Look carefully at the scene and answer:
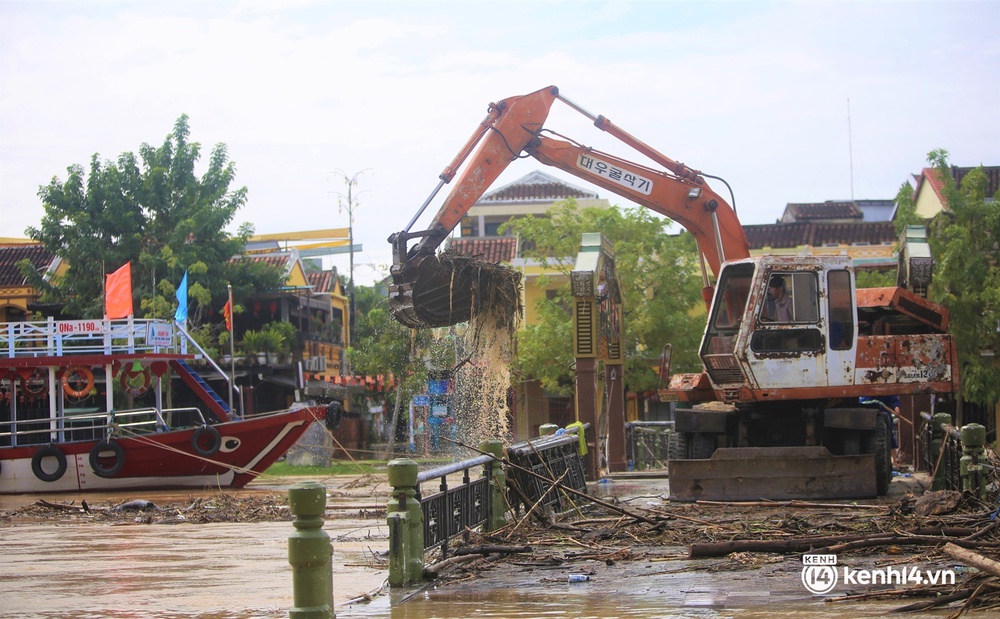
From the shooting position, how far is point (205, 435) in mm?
26953

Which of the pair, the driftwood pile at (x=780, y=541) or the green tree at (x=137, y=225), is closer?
the driftwood pile at (x=780, y=541)

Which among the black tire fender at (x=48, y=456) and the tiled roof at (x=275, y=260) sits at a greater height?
the tiled roof at (x=275, y=260)

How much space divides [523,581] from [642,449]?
1880 cm

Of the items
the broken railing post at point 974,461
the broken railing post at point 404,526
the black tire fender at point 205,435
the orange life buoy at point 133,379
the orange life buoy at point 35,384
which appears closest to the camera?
the broken railing post at point 404,526

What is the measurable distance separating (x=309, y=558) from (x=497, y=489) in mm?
4611

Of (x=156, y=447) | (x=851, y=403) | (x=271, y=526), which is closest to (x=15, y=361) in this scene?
(x=156, y=447)

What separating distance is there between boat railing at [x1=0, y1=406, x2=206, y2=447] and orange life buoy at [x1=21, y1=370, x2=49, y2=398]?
25.9 inches

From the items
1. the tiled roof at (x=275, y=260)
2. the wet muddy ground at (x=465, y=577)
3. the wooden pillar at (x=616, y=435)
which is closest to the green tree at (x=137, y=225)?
the tiled roof at (x=275, y=260)

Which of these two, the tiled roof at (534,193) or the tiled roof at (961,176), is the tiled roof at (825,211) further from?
the tiled roof at (961,176)

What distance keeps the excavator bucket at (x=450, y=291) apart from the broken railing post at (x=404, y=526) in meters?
8.07

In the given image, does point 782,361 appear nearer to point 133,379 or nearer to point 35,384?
point 133,379

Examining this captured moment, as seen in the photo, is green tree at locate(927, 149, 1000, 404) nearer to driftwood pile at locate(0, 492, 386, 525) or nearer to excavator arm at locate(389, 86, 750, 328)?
excavator arm at locate(389, 86, 750, 328)

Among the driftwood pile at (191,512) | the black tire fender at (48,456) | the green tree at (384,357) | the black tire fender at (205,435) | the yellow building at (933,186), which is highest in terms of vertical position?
the yellow building at (933,186)

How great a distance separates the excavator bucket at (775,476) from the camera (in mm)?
14461
